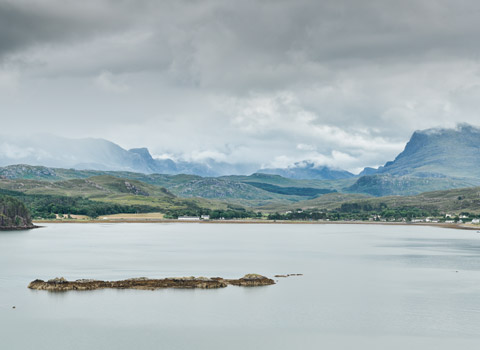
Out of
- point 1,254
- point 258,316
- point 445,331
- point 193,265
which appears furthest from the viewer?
point 1,254

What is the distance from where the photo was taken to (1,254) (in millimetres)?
132750

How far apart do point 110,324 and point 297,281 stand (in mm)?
38577

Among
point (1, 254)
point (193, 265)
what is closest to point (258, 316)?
point (193, 265)

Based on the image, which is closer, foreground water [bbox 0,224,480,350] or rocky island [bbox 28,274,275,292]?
foreground water [bbox 0,224,480,350]

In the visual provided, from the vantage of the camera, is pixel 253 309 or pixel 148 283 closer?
pixel 253 309

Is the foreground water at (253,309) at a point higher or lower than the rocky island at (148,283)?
lower

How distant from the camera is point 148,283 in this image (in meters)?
83.9

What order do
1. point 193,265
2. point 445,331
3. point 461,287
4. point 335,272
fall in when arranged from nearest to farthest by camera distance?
1. point 445,331
2. point 461,287
3. point 335,272
4. point 193,265

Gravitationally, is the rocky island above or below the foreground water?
above

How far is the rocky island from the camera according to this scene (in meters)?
79.9

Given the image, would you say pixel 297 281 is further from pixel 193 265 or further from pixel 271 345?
pixel 271 345

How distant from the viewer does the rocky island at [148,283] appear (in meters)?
79.9

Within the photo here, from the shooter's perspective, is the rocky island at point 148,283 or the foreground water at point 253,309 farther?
the rocky island at point 148,283

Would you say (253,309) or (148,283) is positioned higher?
(148,283)
